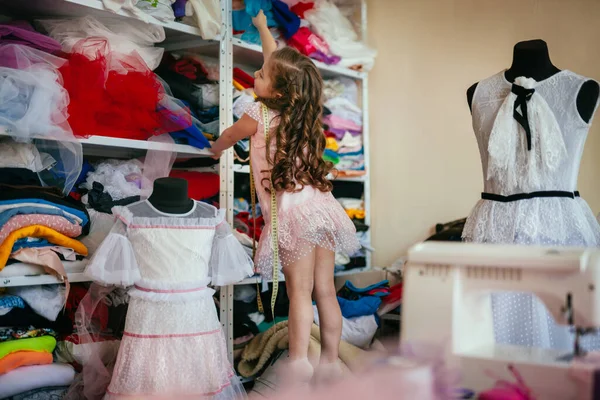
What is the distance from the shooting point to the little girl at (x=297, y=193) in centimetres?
210

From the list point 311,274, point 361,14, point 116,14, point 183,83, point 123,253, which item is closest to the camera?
point 123,253

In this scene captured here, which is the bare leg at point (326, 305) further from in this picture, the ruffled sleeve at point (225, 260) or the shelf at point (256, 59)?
the shelf at point (256, 59)

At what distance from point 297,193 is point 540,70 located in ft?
2.90

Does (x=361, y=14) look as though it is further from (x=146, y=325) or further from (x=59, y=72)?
(x=146, y=325)

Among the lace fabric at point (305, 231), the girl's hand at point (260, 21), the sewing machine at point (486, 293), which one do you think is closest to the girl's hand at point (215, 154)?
the lace fabric at point (305, 231)

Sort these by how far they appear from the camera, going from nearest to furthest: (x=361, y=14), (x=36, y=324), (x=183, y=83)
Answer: (x=36, y=324), (x=183, y=83), (x=361, y=14)

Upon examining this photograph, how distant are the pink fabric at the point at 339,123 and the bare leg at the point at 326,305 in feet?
3.62

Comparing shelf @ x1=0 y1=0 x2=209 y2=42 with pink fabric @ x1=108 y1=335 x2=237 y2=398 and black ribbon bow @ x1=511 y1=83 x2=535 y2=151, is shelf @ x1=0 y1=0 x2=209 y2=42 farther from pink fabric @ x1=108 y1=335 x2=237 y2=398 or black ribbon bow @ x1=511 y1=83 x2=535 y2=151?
black ribbon bow @ x1=511 y1=83 x2=535 y2=151

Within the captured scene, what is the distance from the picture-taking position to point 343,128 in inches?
126

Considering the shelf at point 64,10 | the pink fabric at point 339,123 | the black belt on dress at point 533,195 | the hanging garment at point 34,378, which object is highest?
the shelf at point 64,10

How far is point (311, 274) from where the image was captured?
6.98ft

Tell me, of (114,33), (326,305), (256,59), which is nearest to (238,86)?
(256,59)

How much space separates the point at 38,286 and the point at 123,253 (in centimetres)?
40

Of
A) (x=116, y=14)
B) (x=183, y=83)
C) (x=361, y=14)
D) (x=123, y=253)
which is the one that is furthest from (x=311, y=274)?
(x=361, y=14)
